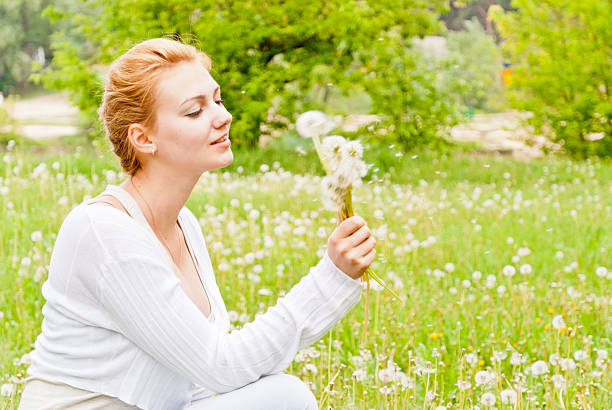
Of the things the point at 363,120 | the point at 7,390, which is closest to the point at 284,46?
the point at 363,120

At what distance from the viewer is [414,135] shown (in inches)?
580

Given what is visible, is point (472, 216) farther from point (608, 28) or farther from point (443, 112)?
point (608, 28)

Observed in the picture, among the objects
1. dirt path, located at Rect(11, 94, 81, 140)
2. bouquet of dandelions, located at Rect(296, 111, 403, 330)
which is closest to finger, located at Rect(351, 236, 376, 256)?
bouquet of dandelions, located at Rect(296, 111, 403, 330)

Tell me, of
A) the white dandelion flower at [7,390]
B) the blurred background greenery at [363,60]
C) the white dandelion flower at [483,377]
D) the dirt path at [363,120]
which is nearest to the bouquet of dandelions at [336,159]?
the white dandelion flower at [483,377]

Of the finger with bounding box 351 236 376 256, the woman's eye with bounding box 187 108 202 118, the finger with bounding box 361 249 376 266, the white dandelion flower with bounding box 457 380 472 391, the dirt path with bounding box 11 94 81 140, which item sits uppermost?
the woman's eye with bounding box 187 108 202 118

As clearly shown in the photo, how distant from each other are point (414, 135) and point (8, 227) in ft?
32.3

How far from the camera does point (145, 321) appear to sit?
2055 mm

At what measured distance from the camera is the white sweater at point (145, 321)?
207 centimetres

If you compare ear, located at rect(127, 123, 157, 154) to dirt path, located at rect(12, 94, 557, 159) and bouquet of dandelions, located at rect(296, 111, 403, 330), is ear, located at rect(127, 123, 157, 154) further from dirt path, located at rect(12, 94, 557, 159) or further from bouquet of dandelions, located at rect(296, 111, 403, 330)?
dirt path, located at rect(12, 94, 557, 159)

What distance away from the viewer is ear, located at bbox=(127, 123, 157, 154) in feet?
7.54

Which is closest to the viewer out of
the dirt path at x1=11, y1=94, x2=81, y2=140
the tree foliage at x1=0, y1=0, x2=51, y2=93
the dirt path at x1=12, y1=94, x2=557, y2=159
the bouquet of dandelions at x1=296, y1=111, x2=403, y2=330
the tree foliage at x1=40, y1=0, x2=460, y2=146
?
the bouquet of dandelions at x1=296, y1=111, x2=403, y2=330

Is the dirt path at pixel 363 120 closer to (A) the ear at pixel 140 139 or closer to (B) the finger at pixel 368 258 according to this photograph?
(A) the ear at pixel 140 139

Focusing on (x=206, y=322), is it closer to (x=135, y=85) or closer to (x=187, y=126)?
(x=187, y=126)

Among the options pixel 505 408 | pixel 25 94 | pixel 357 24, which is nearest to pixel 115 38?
pixel 357 24
